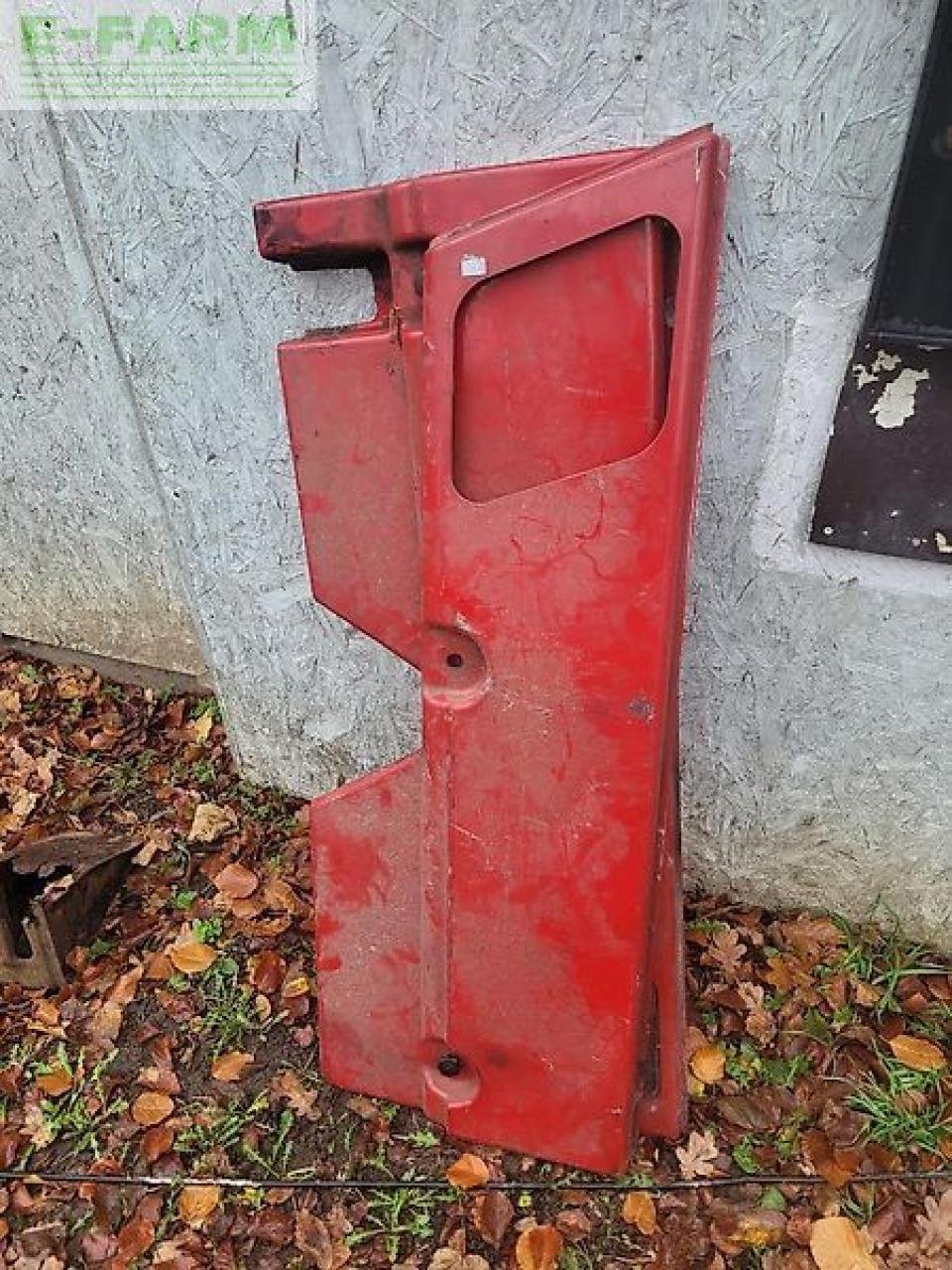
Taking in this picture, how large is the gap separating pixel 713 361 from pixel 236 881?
189cm

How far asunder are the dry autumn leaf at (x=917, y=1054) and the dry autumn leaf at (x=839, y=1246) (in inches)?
Result: 16.0

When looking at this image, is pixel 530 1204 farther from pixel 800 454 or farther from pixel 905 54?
pixel 905 54

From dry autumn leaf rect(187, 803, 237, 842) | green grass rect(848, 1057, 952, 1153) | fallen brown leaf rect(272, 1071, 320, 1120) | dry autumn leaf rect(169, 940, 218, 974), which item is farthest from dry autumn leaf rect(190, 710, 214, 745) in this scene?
green grass rect(848, 1057, 952, 1153)

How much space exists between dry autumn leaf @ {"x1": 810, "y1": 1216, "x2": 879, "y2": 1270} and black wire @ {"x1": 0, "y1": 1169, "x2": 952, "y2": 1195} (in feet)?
0.30

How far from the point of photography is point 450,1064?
6.98 feet

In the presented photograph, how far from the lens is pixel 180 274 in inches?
87.7

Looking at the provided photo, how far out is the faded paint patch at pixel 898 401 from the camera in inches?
73.7

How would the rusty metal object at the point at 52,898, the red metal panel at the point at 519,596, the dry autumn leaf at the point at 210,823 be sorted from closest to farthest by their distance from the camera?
1. the red metal panel at the point at 519,596
2. the rusty metal object at the point at 52,898
3. the dry autumn leaf at the point at 210,823

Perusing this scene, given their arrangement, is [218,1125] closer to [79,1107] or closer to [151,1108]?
[151,1108]

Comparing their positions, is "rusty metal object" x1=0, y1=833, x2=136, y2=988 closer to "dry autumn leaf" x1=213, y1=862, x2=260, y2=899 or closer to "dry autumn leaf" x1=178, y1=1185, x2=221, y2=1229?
"dry autumn leaf" x1=213, y1=862, x2=260, y2=899

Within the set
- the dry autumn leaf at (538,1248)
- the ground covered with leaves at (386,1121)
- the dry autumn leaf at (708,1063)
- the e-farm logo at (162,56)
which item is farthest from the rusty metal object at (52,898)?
the e-farm logo at (162,56)

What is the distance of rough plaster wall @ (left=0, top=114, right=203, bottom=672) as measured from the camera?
2.52m

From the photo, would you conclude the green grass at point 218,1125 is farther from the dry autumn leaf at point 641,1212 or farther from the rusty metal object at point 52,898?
the dry autumn leaf at point 641,1212

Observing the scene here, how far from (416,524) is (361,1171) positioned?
1.47 m
